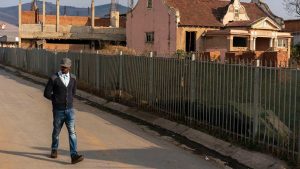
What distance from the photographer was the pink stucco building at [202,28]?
160ft

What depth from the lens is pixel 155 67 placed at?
14836mm

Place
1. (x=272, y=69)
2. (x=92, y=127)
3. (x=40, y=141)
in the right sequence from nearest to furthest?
(x=272, y=69)
(x=40, y=141)
(x=92, y=127)

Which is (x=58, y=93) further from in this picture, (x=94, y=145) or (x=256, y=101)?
(x=256, y=101)

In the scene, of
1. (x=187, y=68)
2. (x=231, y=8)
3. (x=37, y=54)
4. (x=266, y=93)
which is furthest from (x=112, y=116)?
(x=231, y=8)

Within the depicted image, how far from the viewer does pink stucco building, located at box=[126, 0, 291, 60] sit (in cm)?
4888

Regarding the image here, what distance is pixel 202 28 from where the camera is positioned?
50.0 metres

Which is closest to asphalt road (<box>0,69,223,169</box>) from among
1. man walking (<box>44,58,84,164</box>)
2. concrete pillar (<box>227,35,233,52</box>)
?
man walking (<box>44,58,84,164</box>)

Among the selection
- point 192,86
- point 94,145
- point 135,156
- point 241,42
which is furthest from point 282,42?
point 135,156

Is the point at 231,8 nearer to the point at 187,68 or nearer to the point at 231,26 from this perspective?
the point at 231,26

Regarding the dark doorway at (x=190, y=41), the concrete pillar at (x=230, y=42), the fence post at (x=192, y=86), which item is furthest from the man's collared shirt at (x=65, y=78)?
the dark doorway at (x=190, y=41)

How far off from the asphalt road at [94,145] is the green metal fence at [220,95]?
1.09m

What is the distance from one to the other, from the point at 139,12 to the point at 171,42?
7.85 meters

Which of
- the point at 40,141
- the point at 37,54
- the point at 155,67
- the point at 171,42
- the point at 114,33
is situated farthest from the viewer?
the point at 114,33

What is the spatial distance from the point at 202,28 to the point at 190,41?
5.64ft
